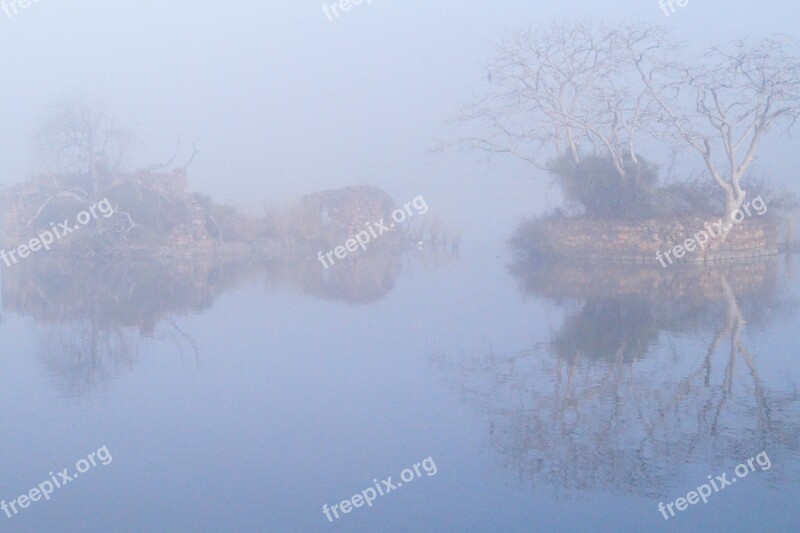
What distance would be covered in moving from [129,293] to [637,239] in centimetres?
1688

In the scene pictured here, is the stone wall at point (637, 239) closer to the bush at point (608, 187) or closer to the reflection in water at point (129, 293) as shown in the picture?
the bush at point (608, 187)

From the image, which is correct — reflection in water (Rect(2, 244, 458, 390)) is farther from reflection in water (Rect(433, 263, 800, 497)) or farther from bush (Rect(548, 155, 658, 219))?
bush (Rect(548, 155, 658, 219))

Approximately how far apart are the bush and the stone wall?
17.0 inches

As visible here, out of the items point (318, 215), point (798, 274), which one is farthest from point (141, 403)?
point (318, 215)

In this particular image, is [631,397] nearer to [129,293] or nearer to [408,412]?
[408,412]

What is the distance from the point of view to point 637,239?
28.9m

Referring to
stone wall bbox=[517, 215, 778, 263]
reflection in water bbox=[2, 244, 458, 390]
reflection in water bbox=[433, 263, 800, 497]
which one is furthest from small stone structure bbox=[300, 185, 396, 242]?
reflection in water bbox=[433, 263, 800, 497]

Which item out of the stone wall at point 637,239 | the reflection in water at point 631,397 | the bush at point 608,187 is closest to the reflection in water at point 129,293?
the stone wall at point 637,239

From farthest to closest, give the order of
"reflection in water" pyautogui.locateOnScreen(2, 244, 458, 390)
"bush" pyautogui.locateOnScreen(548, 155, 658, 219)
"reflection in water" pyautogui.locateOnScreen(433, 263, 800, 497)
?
"bush" pyautogui.locateOnScreen(548, 155, 658, 219)
"reflection in water" pyautogui.locateOnScreen(2, 244, 458, 390)
"reflection in water" pyautogui.locateOnScreen(433, 263, 800, 497)

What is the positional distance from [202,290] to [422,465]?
1507 centimetres

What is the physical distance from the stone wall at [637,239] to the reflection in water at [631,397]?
12648 millimetres

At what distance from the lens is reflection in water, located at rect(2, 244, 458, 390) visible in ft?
39.3

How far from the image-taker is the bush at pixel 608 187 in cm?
2908

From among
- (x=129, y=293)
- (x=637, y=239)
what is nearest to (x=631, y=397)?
(x=129, y=293)
